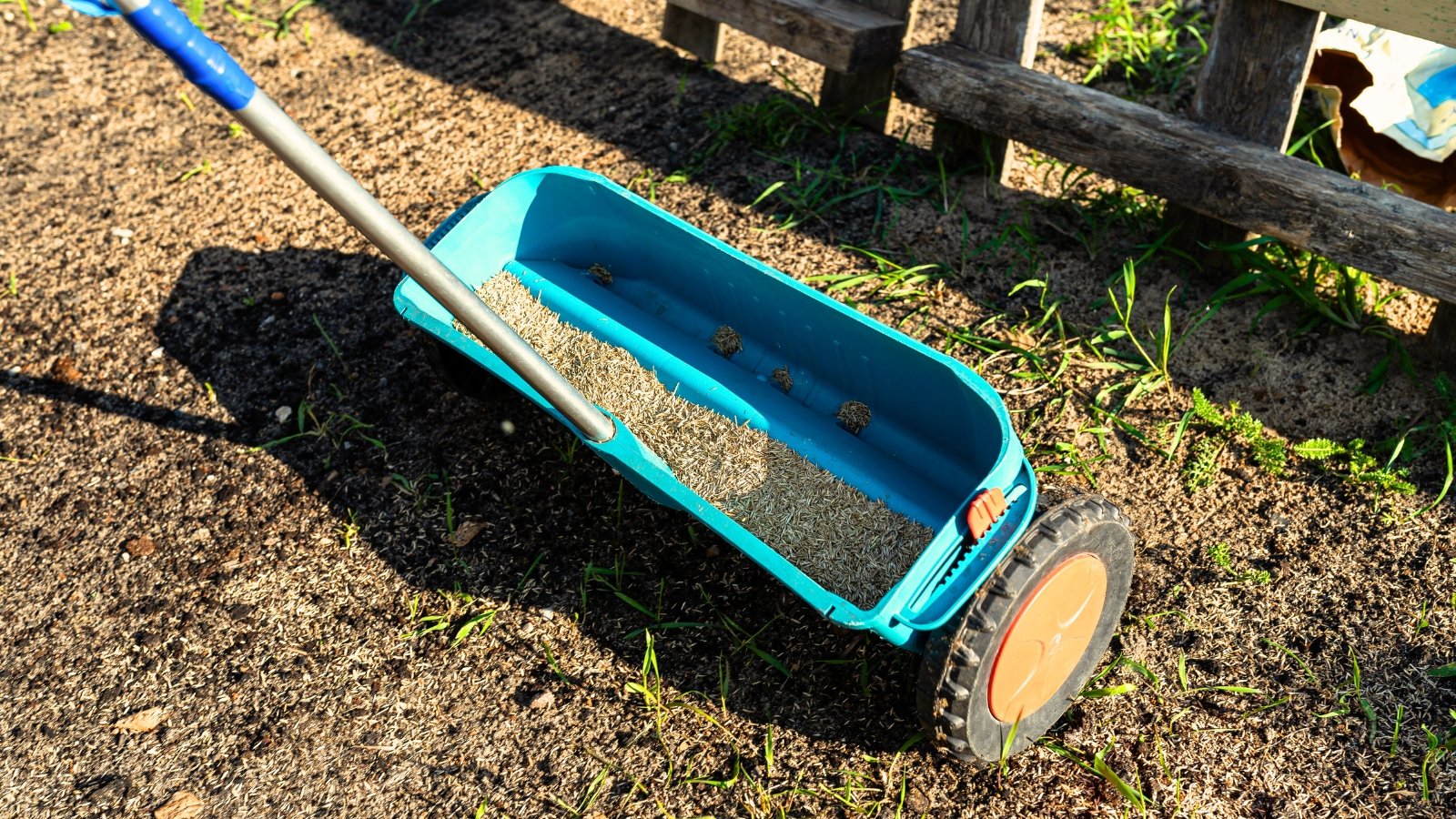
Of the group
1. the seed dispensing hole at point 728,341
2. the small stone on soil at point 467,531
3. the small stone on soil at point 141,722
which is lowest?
the small stone on soil at point 141,722

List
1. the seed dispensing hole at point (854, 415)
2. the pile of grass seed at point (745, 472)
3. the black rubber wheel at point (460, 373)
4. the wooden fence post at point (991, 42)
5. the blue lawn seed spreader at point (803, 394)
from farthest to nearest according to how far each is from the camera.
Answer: the wooden fence post at point (991, 42)
the black rubber wheel at point (460, 373)
the seed dispensing hole at point (854, 415)
the pile of grass seed at point (745, 472)
the blue lawn seed spreader at point (803, 394)

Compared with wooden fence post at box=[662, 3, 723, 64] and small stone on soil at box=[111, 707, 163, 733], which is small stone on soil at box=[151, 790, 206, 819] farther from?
wooden fence post at box=[662, 3, 723, 64]

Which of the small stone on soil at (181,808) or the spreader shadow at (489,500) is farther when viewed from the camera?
the spreader shadow at (489,500)

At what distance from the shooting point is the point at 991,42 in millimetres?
3350

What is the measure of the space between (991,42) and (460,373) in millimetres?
1800

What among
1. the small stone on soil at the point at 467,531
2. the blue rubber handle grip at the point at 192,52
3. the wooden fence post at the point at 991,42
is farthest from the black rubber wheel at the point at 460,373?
the wooden fence post at the point at 991,42

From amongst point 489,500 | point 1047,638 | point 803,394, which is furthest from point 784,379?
point 1047,638

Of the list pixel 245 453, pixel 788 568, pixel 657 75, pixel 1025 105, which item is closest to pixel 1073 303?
pixel 1025 105

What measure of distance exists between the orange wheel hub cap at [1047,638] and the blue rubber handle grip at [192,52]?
1494 millimetres

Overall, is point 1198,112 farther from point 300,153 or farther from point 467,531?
point 300,153

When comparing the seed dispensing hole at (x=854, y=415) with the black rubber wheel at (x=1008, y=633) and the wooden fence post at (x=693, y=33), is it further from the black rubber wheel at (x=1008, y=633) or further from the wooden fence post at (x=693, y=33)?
the wooden fence post at (x=693, y=33)

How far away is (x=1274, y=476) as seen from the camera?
278cm

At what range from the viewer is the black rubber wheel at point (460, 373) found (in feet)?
9.56

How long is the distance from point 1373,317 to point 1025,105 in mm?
1076
